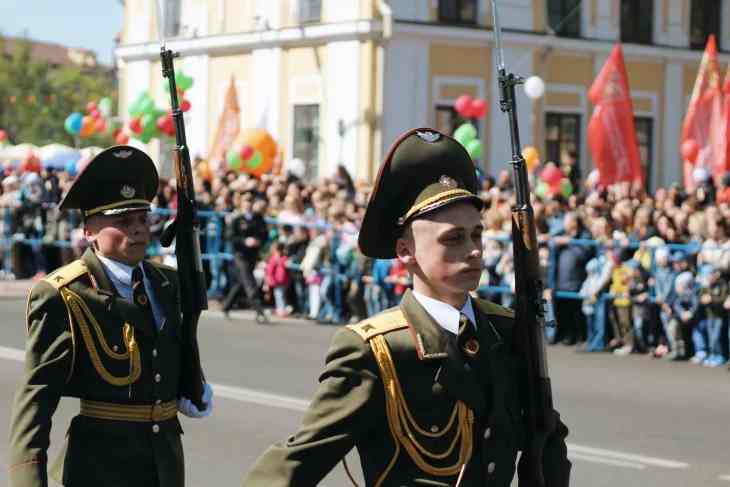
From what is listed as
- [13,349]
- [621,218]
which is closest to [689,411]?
[621,218]

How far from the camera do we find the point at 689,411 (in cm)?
1292

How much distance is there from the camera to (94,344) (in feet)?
18.5

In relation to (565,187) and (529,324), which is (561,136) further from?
(529,324)

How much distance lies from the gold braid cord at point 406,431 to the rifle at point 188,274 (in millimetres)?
1877

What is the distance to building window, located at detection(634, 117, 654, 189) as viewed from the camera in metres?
35.4

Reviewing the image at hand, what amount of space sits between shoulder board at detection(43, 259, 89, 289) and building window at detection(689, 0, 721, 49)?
105 feet

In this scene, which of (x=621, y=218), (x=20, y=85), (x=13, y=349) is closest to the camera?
(x=13, y=349)

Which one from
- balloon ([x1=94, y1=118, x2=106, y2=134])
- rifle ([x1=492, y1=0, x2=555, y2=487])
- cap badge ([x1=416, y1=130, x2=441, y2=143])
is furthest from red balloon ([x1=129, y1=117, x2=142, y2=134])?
cap badge ([x1=416, y1=130, x2=441, y2=143])

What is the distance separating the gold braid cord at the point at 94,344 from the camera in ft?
18.5

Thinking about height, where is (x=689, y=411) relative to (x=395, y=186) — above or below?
below

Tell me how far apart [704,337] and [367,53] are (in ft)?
52.7

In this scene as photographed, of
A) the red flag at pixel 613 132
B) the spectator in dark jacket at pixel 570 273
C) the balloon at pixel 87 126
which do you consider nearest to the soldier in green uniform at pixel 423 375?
the spectator in dark jacket at pixel 570 273

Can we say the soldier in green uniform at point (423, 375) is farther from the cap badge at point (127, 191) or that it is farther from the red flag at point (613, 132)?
the red flag at point (613, 132)

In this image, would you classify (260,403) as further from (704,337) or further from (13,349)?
(704,337)
